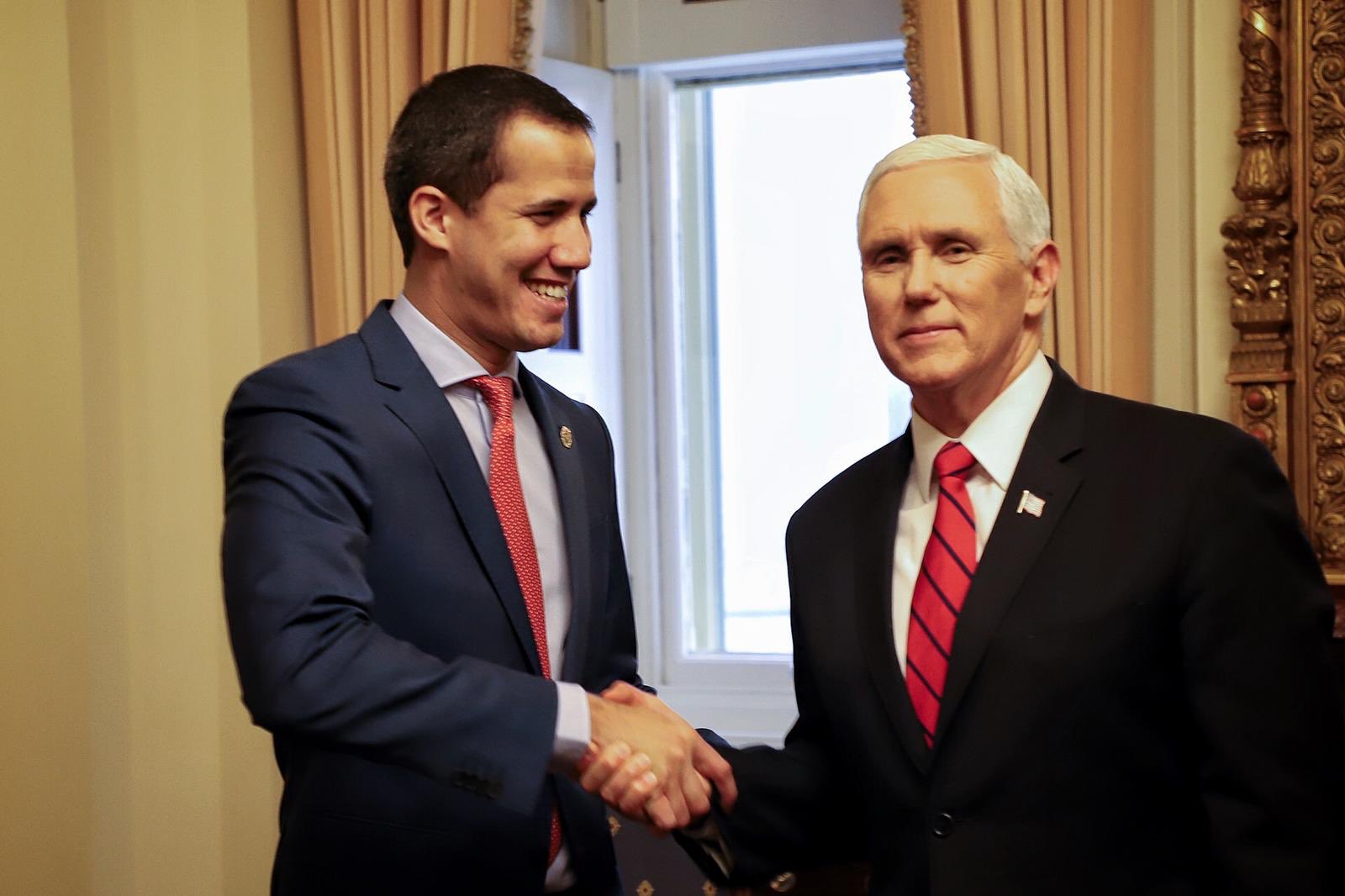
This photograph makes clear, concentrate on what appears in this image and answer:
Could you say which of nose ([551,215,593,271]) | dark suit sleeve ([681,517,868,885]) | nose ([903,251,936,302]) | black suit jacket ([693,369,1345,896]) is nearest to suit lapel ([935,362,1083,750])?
black suit jacket ([693,369,1345,896])

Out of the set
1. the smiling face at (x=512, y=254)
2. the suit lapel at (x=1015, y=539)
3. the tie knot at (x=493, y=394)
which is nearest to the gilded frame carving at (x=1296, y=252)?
the suit lapel at (x=1015, y=539)

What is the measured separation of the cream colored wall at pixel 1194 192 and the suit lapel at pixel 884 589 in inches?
57.7

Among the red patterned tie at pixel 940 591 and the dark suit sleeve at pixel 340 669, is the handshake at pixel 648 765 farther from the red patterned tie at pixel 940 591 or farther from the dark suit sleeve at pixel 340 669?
the red patterned tie at pixel 940 591

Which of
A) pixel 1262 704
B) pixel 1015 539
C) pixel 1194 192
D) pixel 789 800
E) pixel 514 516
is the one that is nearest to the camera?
pixel 1262 704

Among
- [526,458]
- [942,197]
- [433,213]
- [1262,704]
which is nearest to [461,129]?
→ [433,213]

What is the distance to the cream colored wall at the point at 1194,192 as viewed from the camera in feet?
10.8

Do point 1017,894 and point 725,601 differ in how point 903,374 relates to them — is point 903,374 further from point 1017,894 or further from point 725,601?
point 725,601

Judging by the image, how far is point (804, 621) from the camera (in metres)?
2.14

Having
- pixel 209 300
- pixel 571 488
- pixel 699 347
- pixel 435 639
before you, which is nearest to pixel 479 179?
pixel 571 488

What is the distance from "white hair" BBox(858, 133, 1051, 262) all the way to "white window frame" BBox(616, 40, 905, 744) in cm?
249

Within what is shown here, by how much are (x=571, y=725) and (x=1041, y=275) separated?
939 mm

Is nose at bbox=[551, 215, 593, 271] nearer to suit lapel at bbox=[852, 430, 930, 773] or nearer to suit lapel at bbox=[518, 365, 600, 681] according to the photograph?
suit lapel at bbox=[518, 365, 600, 681]

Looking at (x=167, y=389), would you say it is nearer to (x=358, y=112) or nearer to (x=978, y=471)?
(x=358, y=112)

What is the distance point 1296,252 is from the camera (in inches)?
125
